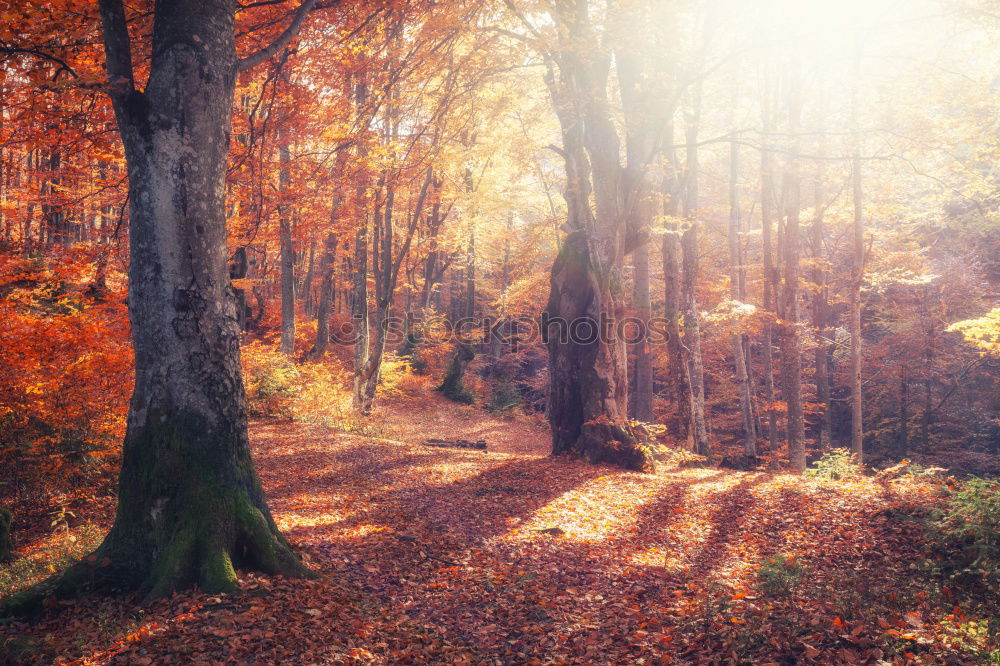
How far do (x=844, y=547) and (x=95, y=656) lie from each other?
20.8 feet

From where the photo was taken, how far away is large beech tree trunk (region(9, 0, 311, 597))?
430 cm

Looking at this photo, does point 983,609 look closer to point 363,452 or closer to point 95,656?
point 95,656

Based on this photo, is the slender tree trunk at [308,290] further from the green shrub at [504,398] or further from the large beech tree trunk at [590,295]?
the large beech tree trunk at [590,295]

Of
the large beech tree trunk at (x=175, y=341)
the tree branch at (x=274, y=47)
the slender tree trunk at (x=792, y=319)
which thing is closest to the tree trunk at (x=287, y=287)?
the tree branch at (x=274, y=47)

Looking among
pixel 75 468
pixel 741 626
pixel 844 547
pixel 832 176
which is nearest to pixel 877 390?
pixel 832 176

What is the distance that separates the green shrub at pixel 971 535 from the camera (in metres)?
4.52

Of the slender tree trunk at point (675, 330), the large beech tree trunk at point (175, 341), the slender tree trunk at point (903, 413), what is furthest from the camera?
the slender tree trunk at point (903, 413)

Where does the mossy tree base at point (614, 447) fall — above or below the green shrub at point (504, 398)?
above

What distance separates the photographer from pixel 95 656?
335cm

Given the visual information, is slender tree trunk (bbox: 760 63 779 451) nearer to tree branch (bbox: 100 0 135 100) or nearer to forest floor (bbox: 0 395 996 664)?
forest floor (bbox: 0 395 996 664)

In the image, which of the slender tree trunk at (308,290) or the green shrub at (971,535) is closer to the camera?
the green shrub at (971,535)

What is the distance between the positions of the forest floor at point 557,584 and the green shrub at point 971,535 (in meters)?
0.24

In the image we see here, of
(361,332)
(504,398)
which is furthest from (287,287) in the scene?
(504,398)

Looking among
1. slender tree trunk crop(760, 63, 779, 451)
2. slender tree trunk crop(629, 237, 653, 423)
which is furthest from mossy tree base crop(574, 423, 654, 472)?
slender tree trunk crop(760, 63, 779, 451)
